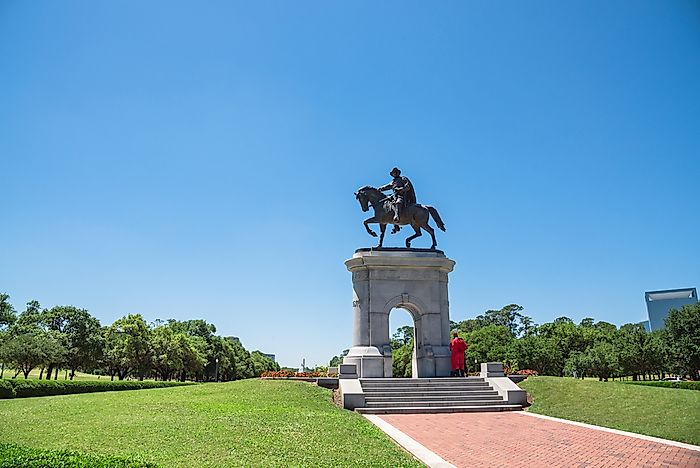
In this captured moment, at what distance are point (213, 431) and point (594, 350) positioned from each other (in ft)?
182

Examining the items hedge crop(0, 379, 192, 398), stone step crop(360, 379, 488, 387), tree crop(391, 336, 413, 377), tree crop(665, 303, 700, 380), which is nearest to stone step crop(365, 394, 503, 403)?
stone step crop(360, 379, 488, 387)

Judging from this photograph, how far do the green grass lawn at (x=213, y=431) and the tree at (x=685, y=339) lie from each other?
40979 mm

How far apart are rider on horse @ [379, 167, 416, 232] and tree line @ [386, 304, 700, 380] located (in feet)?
93.1

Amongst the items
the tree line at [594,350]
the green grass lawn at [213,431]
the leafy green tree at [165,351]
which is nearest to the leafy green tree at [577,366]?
the tree line at [594,350]

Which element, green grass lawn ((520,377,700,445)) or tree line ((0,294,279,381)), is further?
tree line ((0,294,279,381))

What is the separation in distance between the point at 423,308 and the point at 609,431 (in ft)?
32.9

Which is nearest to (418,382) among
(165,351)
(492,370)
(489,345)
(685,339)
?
(492,370)

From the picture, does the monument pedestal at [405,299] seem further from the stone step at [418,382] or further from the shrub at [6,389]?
the shrub at [6,389]

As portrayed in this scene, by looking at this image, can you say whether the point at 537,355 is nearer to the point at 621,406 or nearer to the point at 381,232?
the point at 381,232

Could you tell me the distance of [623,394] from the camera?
670 inches

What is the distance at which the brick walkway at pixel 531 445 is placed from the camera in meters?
9.09

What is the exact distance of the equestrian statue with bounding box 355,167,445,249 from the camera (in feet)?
74.2

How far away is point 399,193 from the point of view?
22.8 m

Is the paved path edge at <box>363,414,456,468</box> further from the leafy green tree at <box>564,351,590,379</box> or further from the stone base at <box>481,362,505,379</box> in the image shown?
the leafy green tree at <box>564,351,590,379</box>
